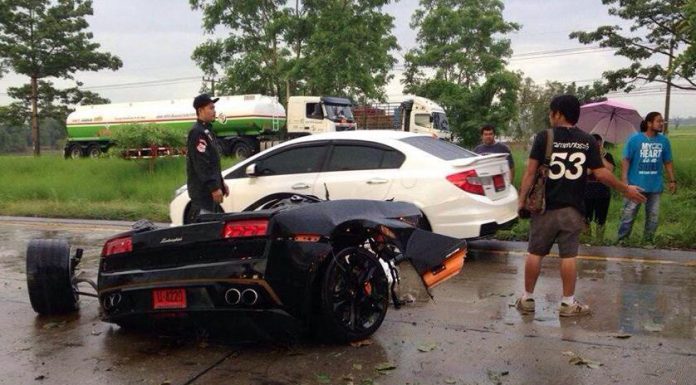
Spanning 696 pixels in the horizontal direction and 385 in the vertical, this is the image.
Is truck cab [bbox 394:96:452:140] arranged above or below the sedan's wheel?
above

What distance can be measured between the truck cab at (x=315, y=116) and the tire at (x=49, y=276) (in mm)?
Result: 20818

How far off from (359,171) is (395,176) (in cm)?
44

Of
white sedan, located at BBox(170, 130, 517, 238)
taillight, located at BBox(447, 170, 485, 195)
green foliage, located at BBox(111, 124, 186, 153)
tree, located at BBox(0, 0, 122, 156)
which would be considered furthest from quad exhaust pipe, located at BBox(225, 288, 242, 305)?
tree, located at BBox(0, 0, 122, 156)

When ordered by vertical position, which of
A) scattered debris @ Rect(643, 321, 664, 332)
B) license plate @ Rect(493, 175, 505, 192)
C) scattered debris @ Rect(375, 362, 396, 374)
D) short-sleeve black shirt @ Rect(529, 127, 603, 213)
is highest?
short-sleeve black shirt @ Rect(529, 127, 603, 213)

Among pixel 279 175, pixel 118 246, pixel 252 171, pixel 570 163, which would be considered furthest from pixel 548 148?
pixel 252 171

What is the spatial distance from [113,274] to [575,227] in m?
3.44

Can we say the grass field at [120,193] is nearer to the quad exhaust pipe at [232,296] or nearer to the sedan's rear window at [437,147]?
the sedan's rear window at [437,147]

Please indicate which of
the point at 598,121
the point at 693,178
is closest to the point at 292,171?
the point at 598,121

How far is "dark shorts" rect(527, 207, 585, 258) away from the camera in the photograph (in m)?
4.78

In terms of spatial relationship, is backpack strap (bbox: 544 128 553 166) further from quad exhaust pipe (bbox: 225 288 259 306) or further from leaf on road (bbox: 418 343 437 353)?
quad exhaust pipe (bbox: 225 288 259 306)

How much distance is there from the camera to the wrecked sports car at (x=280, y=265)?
3.89 metres

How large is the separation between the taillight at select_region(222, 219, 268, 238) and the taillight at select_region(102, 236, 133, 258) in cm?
82

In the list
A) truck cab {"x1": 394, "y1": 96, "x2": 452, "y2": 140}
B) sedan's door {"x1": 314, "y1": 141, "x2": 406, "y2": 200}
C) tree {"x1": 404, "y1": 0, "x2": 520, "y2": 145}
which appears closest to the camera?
sedan's door {"x1": 314, "y1": 141, "x2": 406, "y2": 200}

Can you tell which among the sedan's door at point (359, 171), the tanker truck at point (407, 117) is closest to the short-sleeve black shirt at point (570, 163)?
the sedan's door at point (359, 171)
